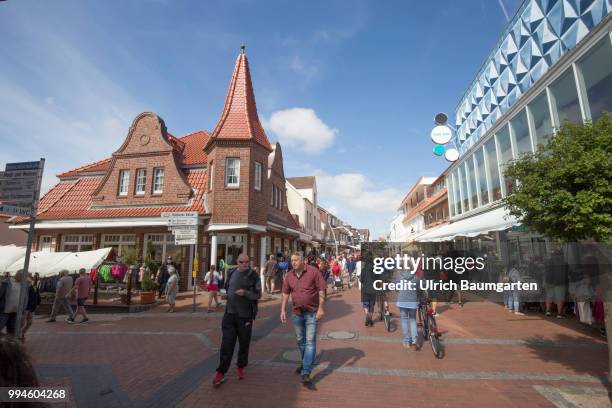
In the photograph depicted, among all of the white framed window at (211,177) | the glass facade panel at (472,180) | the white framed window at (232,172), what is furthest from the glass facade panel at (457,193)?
the white framed window at (211,177)

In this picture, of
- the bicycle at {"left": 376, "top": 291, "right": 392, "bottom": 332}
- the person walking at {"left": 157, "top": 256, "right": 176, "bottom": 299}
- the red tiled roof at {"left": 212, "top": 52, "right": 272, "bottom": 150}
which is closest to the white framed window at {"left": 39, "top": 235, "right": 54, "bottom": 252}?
the person walking at {"left": 157, "top": 256, "right": 176, "bottom": 299}

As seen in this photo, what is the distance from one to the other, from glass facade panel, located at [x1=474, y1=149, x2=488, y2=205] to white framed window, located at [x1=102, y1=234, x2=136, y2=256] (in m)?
18.3

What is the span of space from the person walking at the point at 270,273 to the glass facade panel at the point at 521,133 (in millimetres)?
11357

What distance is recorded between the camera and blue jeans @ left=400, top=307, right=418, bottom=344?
6625 mm

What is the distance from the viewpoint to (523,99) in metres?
12.4

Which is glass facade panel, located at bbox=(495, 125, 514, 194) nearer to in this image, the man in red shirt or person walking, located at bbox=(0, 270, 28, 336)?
the man in red shirt

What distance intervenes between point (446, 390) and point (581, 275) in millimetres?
2833

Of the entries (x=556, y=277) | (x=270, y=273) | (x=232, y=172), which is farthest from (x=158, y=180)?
(x=556, y=277)

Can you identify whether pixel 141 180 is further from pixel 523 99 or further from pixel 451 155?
pixel 523 99

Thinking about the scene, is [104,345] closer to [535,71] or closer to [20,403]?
[20,403]

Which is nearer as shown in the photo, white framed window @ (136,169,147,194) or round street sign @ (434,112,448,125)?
white framed window @ (136,169,147,194)

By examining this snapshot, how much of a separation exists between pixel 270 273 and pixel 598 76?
13.5 m

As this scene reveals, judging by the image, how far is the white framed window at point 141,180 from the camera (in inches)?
715

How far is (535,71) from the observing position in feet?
38.8
